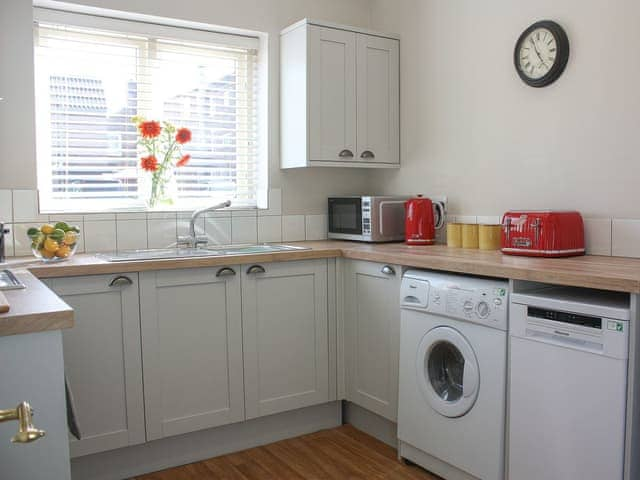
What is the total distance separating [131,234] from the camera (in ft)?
10.7

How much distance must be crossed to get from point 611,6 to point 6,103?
264 centimetres

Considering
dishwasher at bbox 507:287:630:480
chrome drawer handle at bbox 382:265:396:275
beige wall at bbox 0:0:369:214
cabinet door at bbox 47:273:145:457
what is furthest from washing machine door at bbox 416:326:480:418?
beige wall at bbox 0:0:369:214

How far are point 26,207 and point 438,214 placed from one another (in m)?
2.05

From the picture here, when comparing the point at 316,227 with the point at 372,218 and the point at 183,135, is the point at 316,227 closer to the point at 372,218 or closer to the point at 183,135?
the point at 372,218

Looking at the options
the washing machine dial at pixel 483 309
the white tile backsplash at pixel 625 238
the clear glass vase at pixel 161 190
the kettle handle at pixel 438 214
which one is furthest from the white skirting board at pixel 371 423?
the clear glass vase at pixel 161 190

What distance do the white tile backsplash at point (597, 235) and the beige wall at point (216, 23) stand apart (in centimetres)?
164

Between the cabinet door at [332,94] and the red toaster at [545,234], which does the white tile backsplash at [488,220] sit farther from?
the cabinet door at [332,94]

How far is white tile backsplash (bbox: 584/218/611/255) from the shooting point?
8.56 ft

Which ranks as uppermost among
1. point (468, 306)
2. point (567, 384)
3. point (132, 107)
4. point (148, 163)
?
point (132, 107)

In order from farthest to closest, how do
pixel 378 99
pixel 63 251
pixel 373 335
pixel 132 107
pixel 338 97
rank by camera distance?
1. pixel 378 99
2. pixel 338 97
3. pixel 132 107
4. pixel 373 335
5. pixel 63 251

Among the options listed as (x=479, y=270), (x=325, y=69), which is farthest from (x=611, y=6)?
(x=325, y=69)

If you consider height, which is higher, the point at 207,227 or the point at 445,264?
the point at 207,227

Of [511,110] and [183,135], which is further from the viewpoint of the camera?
[183,135]

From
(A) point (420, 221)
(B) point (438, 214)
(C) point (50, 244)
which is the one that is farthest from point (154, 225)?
(B) point (438, 214)
